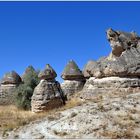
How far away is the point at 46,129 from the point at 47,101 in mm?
9045

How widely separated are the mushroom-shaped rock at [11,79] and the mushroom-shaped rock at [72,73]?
3808 mm

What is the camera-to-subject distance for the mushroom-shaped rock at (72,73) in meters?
26.6

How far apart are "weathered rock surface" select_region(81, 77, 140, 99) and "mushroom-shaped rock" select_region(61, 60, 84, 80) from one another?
8.23 meters

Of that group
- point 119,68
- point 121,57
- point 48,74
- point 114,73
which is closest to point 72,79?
point 48,74

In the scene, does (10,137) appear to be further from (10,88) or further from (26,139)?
(10,88)

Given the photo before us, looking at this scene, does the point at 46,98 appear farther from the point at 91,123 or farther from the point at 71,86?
the point at 91,123

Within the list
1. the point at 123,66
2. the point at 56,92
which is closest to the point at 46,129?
the point at 123,66

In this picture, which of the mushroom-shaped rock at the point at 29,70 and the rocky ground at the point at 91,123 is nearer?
the rocky ground at the point at 91,123

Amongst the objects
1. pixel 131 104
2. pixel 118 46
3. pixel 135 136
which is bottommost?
pixel 135 136

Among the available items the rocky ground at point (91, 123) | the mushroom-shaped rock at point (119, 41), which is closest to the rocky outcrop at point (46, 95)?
the mushroom-shaped rock at point (119, 41)

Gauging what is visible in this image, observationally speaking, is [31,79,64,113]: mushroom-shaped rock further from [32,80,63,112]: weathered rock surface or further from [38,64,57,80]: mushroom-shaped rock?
[38,64,57,80]: mushroom-shaped rock

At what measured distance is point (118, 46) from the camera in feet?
60.6

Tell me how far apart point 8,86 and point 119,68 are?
12.9 meters

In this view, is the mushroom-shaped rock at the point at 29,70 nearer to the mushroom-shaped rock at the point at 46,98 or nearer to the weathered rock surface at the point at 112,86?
the mushroom-shaped rock at the point at 46,98
